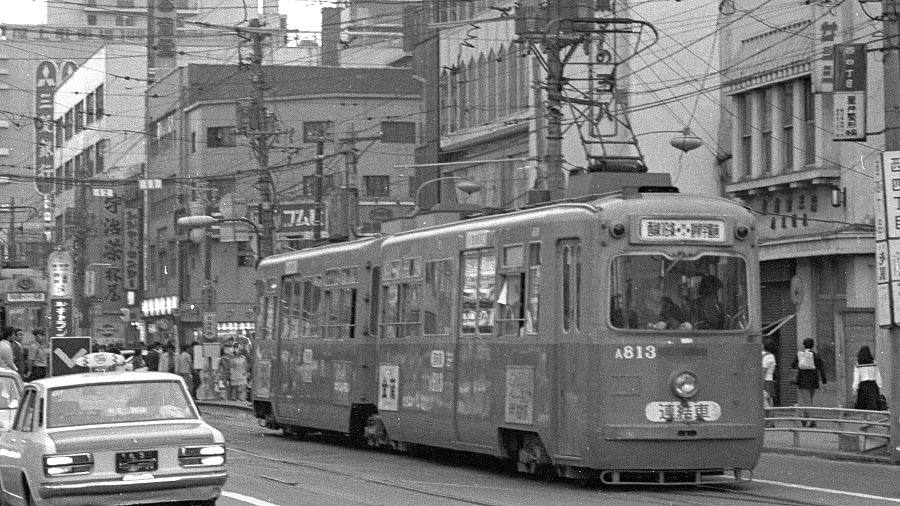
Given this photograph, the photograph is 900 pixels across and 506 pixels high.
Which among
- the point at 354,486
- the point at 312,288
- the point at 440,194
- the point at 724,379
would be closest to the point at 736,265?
the point at 724,379

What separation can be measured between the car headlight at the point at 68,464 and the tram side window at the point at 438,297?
24.9ft

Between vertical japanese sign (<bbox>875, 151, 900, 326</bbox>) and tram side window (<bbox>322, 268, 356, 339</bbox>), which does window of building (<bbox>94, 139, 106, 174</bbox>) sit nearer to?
tram side window (<bbox>322, 268, 356, 339</bbox>)

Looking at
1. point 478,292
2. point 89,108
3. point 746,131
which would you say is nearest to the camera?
point 478,292

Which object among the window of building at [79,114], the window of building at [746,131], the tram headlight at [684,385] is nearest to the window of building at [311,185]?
the window of building at [746,131]

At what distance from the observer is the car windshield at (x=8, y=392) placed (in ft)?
61.4

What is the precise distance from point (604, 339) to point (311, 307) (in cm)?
1069

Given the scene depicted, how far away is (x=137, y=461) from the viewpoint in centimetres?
1407

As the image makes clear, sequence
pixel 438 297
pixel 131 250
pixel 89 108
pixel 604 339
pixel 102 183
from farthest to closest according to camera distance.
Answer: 1. pixel 89 108
2. pixel 131 250
3. pixel 102 183
4. pixel 438 297
5. pixel 604 339

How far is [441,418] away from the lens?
21094 mm

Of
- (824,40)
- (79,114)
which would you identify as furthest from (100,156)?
(824,40)

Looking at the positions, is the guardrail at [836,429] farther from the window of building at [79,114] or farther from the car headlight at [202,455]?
the window of building at [79,114]

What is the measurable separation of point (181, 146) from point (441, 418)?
5733 cm

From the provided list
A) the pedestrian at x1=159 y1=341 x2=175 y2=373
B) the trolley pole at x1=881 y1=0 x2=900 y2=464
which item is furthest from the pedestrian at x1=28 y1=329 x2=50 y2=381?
the trolley pole at x1=881 y1=0 x2=900 y2=464

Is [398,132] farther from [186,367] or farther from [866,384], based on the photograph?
[866,384]
